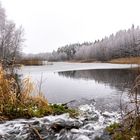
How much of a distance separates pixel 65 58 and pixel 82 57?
1760 cm

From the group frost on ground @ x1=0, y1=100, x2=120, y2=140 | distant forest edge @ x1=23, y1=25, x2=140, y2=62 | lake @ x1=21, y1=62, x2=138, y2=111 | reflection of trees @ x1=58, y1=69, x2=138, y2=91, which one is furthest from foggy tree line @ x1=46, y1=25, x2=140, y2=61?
frost on ground @ x1=0, y1=100, x2=120, y2=140

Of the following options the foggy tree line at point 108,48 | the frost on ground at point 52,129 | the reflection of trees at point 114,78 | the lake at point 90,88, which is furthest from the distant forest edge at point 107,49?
the frost on ground at point 52,129

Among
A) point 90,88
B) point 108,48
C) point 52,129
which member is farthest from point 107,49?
point 52,129

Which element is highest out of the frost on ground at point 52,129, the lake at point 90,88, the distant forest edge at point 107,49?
the distant forest edge at point 107,49

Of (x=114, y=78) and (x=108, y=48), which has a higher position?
(x=108, y=48)

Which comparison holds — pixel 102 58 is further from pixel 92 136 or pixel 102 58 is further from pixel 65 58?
pixel 92 136

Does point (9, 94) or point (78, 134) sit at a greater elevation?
point (9, 94)

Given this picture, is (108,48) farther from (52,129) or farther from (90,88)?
(52,129)

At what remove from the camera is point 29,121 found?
5754mm

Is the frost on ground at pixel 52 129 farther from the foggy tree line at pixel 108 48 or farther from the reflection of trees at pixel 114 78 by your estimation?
the foggy tree line at pixel 108 48

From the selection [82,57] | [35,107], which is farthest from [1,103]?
[82,57]

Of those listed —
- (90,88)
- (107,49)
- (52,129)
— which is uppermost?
(107,49)

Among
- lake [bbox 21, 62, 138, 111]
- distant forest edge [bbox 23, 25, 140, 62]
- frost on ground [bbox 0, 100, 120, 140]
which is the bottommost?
lake [bbox 21, 62, 138, 111]

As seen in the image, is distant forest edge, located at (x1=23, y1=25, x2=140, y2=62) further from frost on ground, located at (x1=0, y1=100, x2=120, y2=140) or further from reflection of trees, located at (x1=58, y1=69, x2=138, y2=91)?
frost on ground, located at (x1=0, y1=100, x2=120, y2=140)
